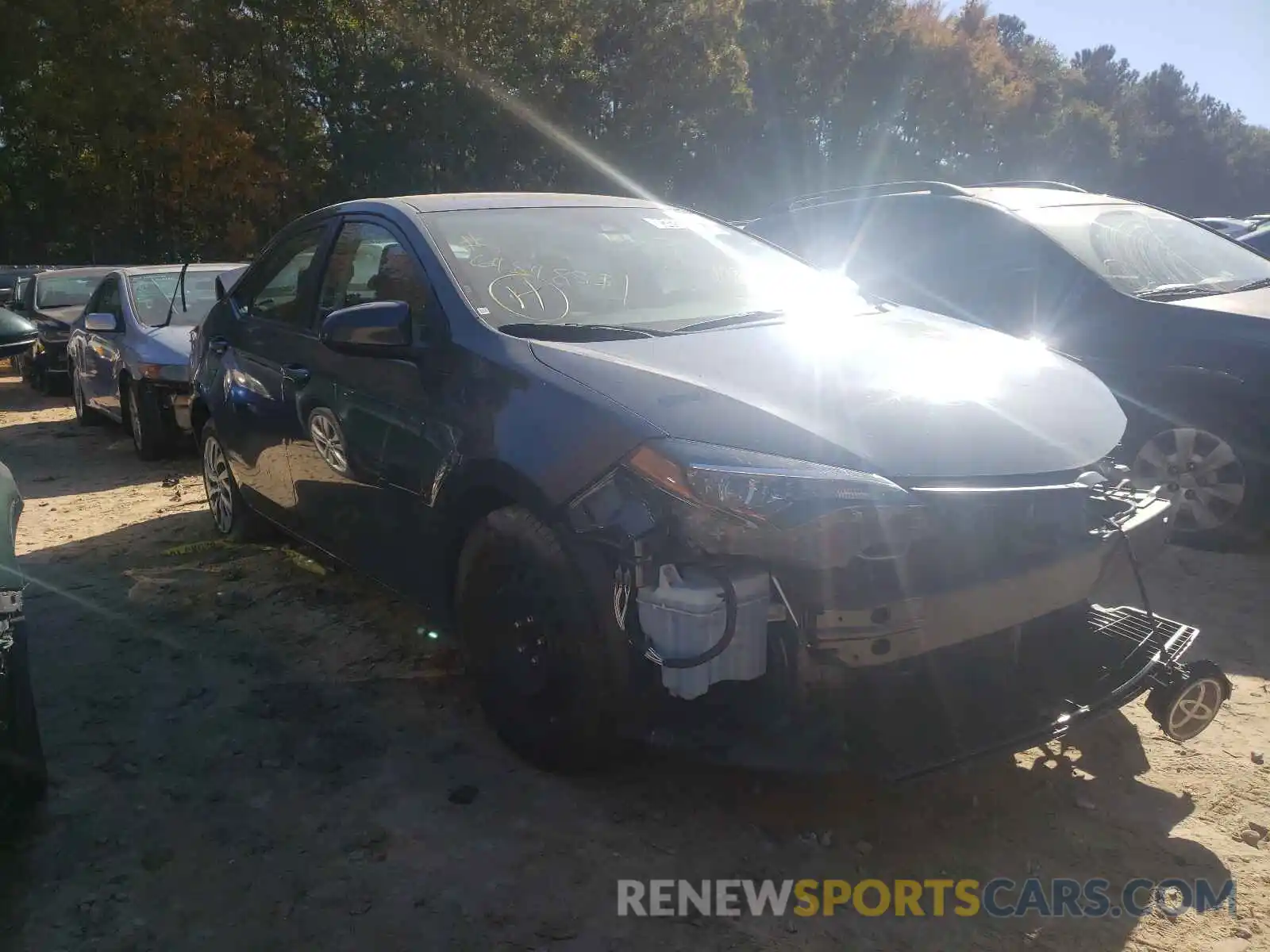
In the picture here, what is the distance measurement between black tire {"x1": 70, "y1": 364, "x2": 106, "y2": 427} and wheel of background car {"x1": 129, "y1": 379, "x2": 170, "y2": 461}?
2053 millimetres

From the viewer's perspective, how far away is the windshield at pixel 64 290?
43.3 feet

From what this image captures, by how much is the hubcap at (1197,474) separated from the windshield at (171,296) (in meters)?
7.11

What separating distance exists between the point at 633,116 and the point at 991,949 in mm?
27835

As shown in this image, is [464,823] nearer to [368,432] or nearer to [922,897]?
[922,897]

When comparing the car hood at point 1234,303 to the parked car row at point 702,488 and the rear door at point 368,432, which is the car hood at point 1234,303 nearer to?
the parked car row at point 702,488

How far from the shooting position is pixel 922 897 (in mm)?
2695

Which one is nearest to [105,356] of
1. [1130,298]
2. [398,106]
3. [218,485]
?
[218,485]

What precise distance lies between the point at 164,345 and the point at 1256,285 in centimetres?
740

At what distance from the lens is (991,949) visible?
2500mm

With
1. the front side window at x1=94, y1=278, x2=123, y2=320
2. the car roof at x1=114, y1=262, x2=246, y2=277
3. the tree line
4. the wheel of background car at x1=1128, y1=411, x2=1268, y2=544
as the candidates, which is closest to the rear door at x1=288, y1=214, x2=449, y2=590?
the wheel of background car at x1=1128, y1=411, x2=1268, y2=544

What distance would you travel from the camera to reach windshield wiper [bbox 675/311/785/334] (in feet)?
11.4

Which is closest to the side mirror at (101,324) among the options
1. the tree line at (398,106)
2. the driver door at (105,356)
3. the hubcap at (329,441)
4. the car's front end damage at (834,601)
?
the driver door at (105,356)

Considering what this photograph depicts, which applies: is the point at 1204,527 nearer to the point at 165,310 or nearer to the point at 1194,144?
the point at 165,310

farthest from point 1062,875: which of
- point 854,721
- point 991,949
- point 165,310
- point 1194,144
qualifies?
point 1194,144
